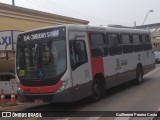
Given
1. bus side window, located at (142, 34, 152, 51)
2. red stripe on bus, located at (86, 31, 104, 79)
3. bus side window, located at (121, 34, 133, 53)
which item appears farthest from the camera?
bus side window, located at (142, 34, 152, 51)

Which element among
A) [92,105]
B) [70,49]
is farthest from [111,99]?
[70,49]

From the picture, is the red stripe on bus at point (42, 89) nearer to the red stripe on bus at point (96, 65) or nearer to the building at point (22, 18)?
the red stripe on bus at point (96, 65)

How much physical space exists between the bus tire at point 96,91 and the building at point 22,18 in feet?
33.9

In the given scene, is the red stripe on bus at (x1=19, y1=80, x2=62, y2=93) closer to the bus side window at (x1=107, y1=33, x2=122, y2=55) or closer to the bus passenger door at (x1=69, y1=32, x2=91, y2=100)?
the bus passenger door at (x1=69, y1=32, x2=91, y2=100)

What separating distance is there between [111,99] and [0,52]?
6.26 meters

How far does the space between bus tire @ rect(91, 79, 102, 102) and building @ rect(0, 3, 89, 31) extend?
10.3m

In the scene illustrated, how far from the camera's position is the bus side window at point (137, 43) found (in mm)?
18250

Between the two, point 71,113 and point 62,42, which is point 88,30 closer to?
point 62,42

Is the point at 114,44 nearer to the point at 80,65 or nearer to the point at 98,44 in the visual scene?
the point at 98,44

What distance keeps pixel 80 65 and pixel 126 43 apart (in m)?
5.33

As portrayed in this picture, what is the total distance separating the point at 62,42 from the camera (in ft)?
38.7

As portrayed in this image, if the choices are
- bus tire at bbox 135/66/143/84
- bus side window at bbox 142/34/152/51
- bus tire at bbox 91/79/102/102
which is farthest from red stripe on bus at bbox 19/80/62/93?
bus side window at bbox 142/34/152/51

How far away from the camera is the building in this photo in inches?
895

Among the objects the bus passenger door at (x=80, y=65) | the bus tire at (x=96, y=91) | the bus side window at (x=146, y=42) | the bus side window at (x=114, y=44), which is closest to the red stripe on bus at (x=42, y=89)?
the bus passenger door at (x=80, y=65)
